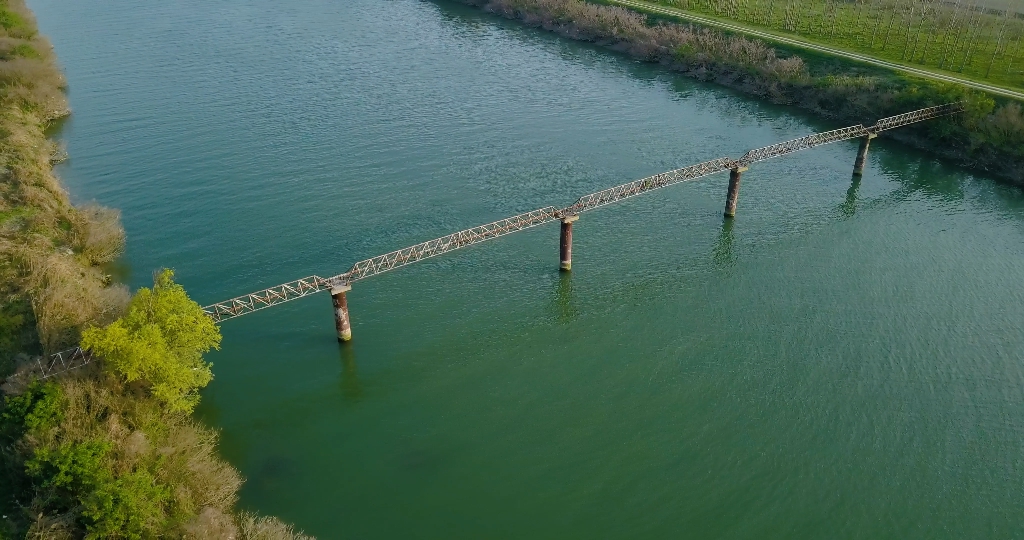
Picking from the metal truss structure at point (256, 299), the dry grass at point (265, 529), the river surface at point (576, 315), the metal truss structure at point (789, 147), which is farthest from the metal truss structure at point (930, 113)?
the dry grass at point (265, 529)

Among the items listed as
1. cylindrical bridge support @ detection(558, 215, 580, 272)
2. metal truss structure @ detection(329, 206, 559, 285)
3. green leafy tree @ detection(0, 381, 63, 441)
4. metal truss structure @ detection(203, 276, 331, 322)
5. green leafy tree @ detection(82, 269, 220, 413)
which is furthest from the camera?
cylindrical bridge support @ detection(558, 215, 580, 272)

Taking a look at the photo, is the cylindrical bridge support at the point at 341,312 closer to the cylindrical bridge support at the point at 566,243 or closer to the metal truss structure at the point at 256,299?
the metal truss structure at the point at 256,299

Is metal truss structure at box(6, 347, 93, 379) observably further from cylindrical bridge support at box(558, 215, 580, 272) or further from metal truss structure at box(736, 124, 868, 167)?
metal truss structure at box(736, 124, 868, 167)

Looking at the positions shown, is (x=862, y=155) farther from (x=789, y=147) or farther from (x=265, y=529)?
(x=265, y=529)

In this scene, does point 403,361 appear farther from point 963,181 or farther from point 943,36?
point 943,36

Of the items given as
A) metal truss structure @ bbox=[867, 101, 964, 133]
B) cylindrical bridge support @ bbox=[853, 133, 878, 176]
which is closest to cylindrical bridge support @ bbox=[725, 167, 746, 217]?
cylindrical bridge support @ bbox=[853, 133, 878, 176]

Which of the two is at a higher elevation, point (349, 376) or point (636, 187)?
point (636, 187)

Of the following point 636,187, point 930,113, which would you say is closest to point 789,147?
point 636,187
